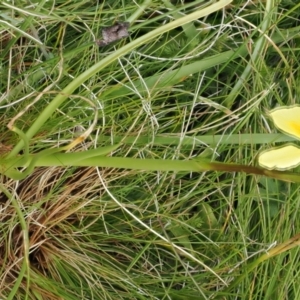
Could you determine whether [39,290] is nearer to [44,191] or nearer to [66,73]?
[44,191]

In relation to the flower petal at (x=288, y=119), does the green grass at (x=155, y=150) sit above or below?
below

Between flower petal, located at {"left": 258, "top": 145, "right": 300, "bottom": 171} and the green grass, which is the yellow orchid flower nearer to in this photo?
flower petal, located at {"left": 258, "top": 145, "right": 300, "bottom": 171}

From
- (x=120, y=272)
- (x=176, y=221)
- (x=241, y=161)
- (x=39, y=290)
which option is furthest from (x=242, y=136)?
(x=39, y=290)

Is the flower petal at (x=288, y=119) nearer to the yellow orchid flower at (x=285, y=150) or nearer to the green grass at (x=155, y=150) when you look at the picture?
the yellow orchid flower at (x=285, y=150)

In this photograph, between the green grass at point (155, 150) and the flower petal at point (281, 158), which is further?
the green grass at point (155, 150)

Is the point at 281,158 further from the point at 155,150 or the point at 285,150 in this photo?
the point at 155,150

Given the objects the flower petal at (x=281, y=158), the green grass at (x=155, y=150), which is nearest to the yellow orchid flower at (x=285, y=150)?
the flower petal at (x=281, y=158)

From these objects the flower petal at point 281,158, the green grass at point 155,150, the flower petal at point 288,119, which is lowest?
the green grass at point 155,150

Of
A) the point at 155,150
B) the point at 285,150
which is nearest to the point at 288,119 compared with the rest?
the point at 285,150
